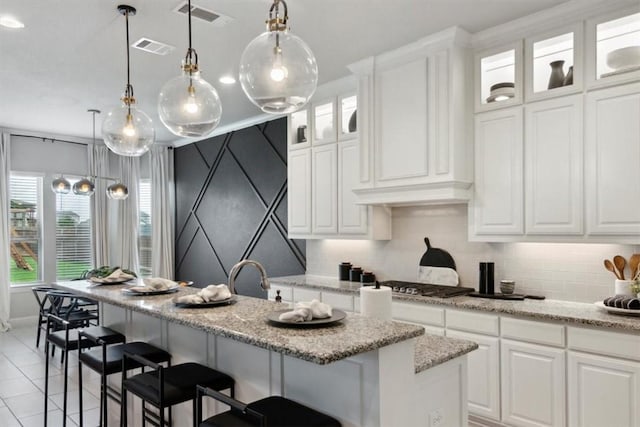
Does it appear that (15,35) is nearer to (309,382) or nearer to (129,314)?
(129,314)

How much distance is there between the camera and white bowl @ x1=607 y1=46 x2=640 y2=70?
2812mm

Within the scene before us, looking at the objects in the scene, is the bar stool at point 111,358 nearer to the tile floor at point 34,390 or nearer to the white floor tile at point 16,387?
the tile floor at point 34,390

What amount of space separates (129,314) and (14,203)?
492 cm

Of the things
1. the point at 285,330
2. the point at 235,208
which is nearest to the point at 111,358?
the point at 285,330

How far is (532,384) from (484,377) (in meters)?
0.33

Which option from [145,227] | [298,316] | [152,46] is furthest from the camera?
[145,227]

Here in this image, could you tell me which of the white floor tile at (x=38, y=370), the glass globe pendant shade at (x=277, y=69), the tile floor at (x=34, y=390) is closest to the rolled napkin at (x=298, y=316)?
the glass globe pendant shade at (x=277, y=69)

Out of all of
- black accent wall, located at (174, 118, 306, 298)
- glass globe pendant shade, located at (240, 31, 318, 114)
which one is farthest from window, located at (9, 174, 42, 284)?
glass globe pendant shade, located at (240, 31, 318, 114)

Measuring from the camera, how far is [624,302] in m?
2.71

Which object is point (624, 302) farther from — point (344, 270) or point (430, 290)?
point (344, 270)

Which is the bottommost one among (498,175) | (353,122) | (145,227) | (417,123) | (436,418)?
(436,418)

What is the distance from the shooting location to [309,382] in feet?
6.06

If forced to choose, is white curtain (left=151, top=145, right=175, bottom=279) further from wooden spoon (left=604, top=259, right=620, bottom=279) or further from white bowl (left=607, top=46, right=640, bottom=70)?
white bowl (left=607, top=46, right=640, bottom=70)

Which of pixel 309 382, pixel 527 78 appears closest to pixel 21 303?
pixel 309 382
